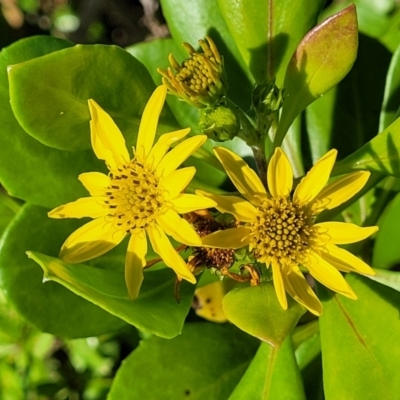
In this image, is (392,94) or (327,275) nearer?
(327,275)

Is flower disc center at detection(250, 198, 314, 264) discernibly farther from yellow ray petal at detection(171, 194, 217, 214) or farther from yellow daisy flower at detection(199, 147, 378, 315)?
yellow ray petal at detection(171, 194, 217, 214)

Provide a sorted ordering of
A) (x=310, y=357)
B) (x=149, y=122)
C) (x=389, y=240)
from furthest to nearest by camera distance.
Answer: (x=310, y=357) < (x=389, y=240) < (x=149, y=122)

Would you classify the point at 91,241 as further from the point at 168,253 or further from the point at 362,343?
the point at 362,343

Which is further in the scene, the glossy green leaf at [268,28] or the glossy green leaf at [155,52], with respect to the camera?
the glossy green leaf at [155,52]

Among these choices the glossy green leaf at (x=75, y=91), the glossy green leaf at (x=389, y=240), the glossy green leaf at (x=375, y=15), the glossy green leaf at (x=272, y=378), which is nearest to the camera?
the glossy green leaf at (x=75, y=91)

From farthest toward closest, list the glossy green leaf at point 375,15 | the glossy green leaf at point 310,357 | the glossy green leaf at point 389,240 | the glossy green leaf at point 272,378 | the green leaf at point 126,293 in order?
the glossy green leaf at point 375,15 → the glossy green leaf at point 310,357 → the glossy green leaf at point 389,240 → the glossy green leaf at point 272,378 → the green leaf at point 126,293

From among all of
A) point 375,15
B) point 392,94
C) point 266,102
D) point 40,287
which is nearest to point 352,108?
point 392,94

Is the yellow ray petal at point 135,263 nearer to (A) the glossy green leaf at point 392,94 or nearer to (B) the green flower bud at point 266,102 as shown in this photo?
(B) the green flower bud at point 266,102

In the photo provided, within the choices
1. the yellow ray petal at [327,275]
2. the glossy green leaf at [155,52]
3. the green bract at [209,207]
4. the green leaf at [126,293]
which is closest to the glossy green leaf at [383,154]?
the green bract at [209,207]
